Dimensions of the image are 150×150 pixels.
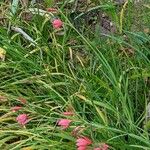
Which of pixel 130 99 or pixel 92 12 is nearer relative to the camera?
pixel 130 99

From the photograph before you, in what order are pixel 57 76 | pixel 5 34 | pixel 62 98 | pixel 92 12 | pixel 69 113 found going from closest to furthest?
pixel 69 113 < pixel 62 98 < pixel 57 76 < pixel 5 34 < pixel 92 12

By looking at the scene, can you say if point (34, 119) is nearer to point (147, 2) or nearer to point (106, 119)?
point (106, 119)

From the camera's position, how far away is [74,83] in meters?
2.77

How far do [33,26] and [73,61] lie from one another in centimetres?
51

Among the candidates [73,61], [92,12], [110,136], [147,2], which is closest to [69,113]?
[110,136]

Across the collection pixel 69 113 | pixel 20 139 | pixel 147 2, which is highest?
pixel 147 2

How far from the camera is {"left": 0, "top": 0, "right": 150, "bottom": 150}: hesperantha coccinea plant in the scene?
2.35 meters

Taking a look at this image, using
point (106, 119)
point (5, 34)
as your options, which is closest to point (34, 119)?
point (106, 119)

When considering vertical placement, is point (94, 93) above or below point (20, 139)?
above

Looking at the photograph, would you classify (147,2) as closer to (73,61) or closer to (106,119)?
(73,61)

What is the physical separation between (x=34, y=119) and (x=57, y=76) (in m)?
0.34

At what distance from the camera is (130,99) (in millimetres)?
2549

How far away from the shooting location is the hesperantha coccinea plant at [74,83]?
7.70 feet

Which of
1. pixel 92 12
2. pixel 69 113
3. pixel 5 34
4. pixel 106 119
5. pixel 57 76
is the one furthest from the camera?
pixel 92 12
